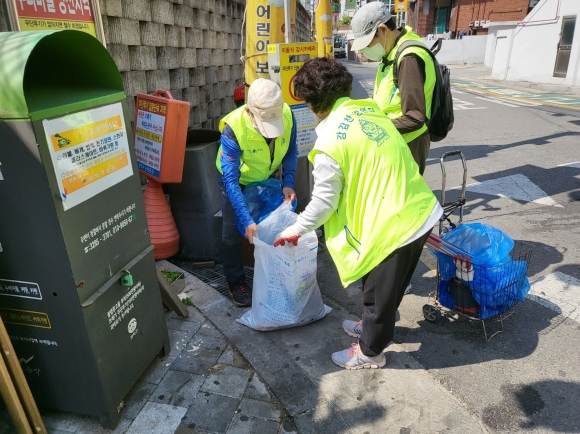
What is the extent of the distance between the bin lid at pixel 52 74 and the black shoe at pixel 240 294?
1755 millimetres

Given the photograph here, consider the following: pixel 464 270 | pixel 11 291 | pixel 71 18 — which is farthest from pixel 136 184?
pixel 464 270

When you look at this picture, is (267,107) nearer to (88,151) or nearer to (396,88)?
(396,88)

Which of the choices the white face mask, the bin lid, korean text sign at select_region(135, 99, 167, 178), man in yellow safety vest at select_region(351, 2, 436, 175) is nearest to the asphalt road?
man in yellow safety vest at select_region(351, 2, 436, 175)

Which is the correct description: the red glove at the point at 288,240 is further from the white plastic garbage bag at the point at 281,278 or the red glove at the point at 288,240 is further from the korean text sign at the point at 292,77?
the korean text sign at the point at 292,77

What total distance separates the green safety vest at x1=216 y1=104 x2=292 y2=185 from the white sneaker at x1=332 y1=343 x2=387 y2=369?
133 centimetres

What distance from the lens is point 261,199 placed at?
320 cm

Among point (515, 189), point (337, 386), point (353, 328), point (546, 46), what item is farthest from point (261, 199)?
point (546, 46)

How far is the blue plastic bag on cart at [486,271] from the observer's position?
281cm

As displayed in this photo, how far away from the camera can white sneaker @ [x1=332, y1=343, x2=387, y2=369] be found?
274cm

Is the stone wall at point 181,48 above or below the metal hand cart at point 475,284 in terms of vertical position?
above

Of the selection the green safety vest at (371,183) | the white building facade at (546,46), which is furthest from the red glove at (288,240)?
the white building facade at (546,46)

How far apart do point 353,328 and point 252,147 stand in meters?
1.41

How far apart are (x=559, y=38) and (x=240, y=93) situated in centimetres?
1636

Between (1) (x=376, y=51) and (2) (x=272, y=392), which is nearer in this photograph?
(2) (x=272, y=392)
